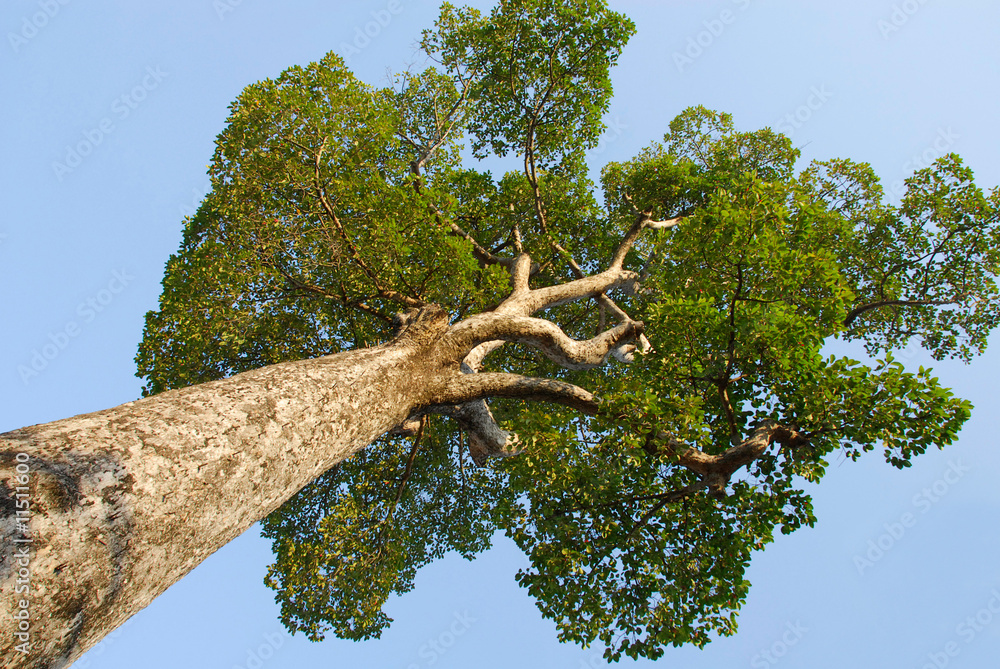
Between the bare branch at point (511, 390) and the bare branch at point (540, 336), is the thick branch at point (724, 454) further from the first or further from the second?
the bare branch at point (540, 336)

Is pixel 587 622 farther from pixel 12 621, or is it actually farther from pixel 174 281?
pixel 174 281

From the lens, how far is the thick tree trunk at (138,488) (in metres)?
2.66

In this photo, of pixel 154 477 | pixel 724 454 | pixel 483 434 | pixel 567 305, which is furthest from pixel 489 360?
pixel 154 477

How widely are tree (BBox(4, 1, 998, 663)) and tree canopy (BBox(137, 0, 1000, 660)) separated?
5 cm

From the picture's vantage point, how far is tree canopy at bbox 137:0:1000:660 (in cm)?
662

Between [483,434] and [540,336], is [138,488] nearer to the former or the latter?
[483,434]

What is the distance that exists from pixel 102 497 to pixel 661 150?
57.0 ft

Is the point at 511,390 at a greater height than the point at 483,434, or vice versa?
the point at 483,434

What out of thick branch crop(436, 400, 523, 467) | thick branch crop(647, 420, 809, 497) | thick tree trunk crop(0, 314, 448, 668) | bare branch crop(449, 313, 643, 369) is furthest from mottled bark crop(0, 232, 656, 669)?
thick branch crop(647, 420, 809, 497)

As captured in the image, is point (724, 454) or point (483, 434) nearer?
point (724, 454)

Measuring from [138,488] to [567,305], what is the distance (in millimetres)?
12315

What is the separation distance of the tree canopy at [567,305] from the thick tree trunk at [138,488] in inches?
126

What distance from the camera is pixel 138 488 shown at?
128 inches

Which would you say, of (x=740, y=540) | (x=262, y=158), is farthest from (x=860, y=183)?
(x=262, y=158)
